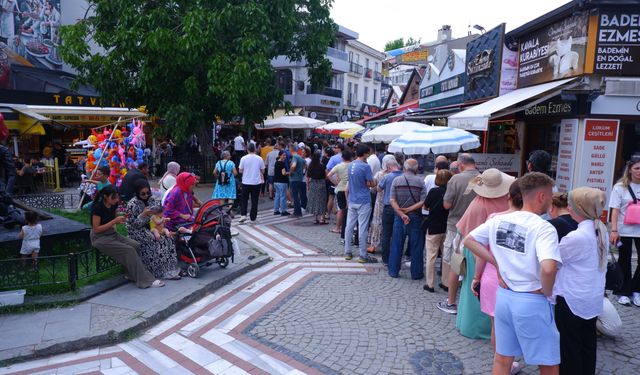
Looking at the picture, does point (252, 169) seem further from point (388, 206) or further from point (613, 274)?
point (613, 274)

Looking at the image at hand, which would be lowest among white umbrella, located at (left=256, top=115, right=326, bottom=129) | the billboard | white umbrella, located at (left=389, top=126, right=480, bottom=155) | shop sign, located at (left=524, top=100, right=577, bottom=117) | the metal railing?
the metal railing

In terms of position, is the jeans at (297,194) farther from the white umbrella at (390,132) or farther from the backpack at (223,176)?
the white umbrella at (390,132)

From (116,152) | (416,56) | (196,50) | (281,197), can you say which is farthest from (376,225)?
(416,56)

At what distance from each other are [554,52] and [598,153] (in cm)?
253

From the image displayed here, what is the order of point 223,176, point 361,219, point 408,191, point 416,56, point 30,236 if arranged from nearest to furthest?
1. point 30,236
2. point 408,191
3. point 361,219
4. point 223,176
5. point 416,56

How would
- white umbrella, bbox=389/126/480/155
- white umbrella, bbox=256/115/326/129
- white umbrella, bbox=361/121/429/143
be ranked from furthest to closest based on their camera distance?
white umbrella, bbox=256/115/326/129 < white umbrella, bbox=361/121/429/143 < white umbrella, bbox=389/126/480/155

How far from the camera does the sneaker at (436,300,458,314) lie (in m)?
5.40

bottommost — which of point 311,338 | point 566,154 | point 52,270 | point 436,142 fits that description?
point 311,338

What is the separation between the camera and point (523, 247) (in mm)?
2904

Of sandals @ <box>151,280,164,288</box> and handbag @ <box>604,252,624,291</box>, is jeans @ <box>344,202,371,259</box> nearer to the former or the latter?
sandals @ <box>151,280,164,288</box>

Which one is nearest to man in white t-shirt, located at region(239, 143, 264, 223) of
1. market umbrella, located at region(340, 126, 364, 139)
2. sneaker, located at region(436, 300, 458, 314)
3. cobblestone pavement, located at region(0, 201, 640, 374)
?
cobblestone pavement, located at region(0, 201, 640, 374)

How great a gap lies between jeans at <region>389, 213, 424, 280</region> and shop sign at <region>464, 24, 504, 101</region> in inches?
305

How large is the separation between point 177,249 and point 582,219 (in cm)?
523

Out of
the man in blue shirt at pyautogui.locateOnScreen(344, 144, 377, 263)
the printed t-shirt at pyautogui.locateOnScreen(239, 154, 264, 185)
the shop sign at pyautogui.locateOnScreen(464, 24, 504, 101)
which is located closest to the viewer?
the man in blue shirt at pyautogui.locateOnScreen(344, 144, 377, 263)
